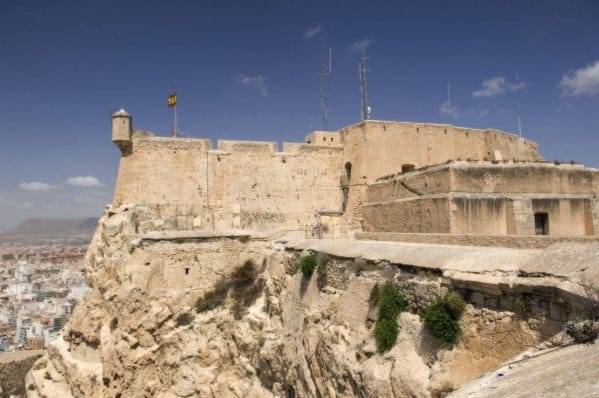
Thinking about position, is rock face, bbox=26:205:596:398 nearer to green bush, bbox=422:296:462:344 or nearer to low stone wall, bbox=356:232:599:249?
green bush, bbox=422:296:462:344

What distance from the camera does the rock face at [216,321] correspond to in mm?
8430

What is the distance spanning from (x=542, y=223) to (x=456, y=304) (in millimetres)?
6618

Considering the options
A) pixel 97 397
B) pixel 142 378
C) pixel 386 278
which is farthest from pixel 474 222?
pixel 97 397

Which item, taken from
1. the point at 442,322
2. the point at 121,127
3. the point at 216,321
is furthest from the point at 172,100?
the point at 442,322

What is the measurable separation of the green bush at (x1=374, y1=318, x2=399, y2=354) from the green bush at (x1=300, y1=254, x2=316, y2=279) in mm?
3497

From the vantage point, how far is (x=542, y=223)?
1131cm

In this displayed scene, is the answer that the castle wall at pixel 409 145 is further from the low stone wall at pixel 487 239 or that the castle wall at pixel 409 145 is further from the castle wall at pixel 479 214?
the castle wall at pixel 479 214

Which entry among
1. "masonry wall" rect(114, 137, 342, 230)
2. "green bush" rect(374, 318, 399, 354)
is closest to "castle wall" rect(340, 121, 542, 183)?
"masonry wall" rect(114, 137, 342, 230)

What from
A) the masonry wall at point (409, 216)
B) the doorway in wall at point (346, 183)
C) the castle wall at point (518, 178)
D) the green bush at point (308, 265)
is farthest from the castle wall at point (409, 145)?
the green bush at point (308, 265)

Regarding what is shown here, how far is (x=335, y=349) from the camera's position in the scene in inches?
336

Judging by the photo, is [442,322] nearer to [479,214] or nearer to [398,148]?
[479,214]

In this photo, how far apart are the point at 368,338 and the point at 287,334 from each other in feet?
12.3

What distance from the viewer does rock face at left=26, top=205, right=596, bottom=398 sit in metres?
8.43

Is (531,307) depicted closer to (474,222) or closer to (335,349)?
(335,349)
